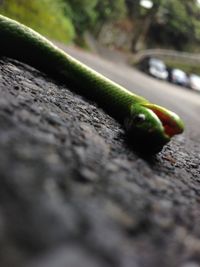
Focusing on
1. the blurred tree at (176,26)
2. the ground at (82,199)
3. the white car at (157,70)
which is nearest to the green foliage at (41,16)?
the white car at (157,70)

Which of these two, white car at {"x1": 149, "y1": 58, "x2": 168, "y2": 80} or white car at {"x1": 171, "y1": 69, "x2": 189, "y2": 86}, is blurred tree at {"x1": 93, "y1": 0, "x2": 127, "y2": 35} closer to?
white car at {"x1": 149, "y1": 58, "x2": 168, "y2": 80}

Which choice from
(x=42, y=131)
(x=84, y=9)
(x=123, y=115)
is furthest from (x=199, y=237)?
(x=84, y=9)

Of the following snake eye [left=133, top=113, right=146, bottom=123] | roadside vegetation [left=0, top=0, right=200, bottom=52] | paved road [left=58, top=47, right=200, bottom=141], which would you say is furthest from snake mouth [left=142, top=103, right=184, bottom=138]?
roadside vegetation [left=0, top=0, right=200, bottom=52]

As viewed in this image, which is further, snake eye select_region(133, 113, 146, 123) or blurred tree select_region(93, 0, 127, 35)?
blurred tree select_region(93, 0, 127, 35)

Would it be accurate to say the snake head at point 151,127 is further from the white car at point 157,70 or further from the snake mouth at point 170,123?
the white car at point 157,70

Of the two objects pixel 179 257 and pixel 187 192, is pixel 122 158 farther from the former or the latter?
pixel 179 257

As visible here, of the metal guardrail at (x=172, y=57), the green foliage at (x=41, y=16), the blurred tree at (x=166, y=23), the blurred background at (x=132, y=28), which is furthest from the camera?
the blurred tree at (x=166, y=23)
